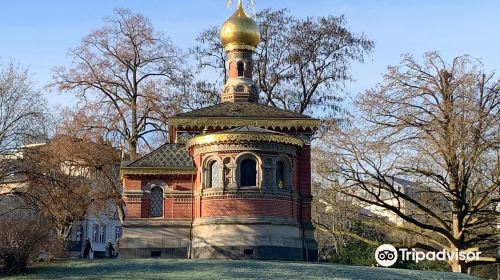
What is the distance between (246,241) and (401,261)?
5792mm

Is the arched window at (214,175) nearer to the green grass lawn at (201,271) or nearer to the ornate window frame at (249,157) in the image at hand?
the ornate window frame at (249,157)

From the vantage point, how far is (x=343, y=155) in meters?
27.7

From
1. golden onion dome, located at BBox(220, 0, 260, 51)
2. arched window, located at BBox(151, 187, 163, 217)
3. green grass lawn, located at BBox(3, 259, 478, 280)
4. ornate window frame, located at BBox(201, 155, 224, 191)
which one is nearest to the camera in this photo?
green grass lawn, located at BBox(3, 259, 478, 280)

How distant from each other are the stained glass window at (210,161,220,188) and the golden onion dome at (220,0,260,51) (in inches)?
328

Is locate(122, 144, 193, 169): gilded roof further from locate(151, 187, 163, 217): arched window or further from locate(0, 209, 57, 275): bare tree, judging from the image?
locate(0, 209, 57, 275): bare tree

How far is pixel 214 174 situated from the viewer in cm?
2858

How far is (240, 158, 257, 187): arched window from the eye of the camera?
28.0m

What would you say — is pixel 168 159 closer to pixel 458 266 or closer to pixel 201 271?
pixel 458 266

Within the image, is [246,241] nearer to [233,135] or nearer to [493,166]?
[233,135]

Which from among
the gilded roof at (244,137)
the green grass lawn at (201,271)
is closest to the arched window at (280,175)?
the gilded roof at (244,137)

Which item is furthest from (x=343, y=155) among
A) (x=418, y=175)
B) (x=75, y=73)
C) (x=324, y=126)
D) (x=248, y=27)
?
(x=75, y=73)

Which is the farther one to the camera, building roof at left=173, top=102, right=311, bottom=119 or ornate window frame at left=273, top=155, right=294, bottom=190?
building roof at left=173, top=102, right=311, bottom=119

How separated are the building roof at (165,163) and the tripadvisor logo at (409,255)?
750 centimetres

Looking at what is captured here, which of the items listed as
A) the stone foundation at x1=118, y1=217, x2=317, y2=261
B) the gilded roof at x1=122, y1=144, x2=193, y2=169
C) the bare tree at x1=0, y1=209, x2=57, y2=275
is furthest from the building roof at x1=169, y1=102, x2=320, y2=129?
the bare tree at x1=0, y1=209, x2=57, y2=275
